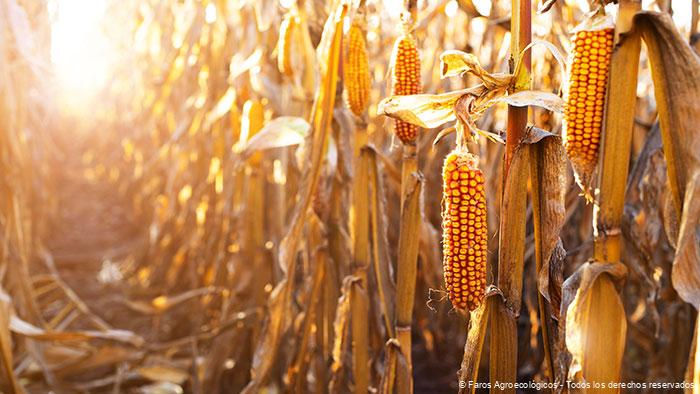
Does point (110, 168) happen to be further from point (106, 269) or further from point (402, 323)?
point (402, 323)

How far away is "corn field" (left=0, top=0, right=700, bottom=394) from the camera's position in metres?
1.19

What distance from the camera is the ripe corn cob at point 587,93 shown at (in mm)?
1144

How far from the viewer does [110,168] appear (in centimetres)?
907

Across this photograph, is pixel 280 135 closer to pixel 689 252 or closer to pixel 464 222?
pixel 464 222

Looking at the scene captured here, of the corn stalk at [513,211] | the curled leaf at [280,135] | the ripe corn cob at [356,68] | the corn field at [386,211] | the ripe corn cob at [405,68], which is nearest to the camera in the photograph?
the corn field at [386,211]

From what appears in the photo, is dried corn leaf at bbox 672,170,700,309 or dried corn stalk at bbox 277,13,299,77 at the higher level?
dried corn stalk at bbox 277,13,299,77

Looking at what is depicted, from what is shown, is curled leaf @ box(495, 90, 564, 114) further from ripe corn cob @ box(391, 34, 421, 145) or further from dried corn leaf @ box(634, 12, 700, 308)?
ripe corn cob @ box(391, 34, 421, 145)

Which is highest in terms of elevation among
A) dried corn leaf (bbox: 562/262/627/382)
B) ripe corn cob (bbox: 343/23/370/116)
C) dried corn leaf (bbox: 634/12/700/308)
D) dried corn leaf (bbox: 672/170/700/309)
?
ripe corn cob (bbox: 343/23/370/116)

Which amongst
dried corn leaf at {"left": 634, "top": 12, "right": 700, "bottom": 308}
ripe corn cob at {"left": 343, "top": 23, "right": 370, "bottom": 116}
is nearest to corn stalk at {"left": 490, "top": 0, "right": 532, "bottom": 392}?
dried corn leaf at {"left": 634, "top": 12, "right": 700, "bottom": 308}

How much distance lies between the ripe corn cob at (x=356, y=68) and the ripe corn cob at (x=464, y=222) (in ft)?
1.87

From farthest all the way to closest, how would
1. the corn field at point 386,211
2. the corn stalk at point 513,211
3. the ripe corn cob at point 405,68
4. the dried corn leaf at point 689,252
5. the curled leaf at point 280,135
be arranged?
the curled leaf at point 280,135, the ripe corn cob at point 405,68, the corn stalk at point 513,211, the corn field at point 386,211, the dried corn leaf at point 689,252

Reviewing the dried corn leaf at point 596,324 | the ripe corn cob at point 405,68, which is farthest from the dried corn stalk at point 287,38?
the dried corn leaf at point 596,324

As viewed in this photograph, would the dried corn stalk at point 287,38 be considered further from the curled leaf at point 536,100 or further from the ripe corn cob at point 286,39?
the curled leaf at point 536,100

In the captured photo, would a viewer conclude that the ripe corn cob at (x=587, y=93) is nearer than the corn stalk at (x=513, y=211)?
Yes
